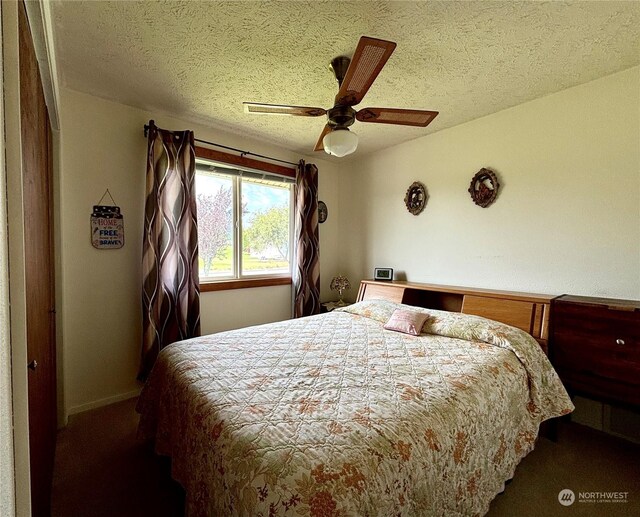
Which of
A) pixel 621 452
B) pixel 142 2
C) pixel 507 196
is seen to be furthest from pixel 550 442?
pixel 142 2

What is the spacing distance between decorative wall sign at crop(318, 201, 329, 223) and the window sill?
2.96ft

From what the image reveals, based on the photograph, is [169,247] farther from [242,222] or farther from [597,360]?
[597,360]

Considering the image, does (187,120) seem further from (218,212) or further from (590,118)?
(590,118)

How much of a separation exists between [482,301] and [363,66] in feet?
6.53

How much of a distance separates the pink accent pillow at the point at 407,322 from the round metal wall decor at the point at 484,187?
124 centimetres

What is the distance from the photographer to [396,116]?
1.88 m

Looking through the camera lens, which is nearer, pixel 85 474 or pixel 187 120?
pixel 85 474

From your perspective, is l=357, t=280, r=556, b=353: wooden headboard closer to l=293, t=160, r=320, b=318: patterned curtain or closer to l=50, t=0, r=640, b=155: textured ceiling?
l=293, t=160, r=320, b=318: patterned curtain

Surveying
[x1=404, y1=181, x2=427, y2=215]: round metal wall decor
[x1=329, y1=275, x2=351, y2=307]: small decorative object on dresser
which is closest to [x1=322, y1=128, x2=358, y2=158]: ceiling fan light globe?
[x1=404, y1=181, x2=427, y2=215]: round metal wall decor

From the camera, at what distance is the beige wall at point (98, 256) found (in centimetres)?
226

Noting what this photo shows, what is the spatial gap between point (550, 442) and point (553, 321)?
0.83 metres

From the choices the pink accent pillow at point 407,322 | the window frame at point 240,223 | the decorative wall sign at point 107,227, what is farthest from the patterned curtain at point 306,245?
the decorative wall sign at point 107,227

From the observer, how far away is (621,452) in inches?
75.4

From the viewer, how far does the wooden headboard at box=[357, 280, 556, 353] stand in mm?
2107
